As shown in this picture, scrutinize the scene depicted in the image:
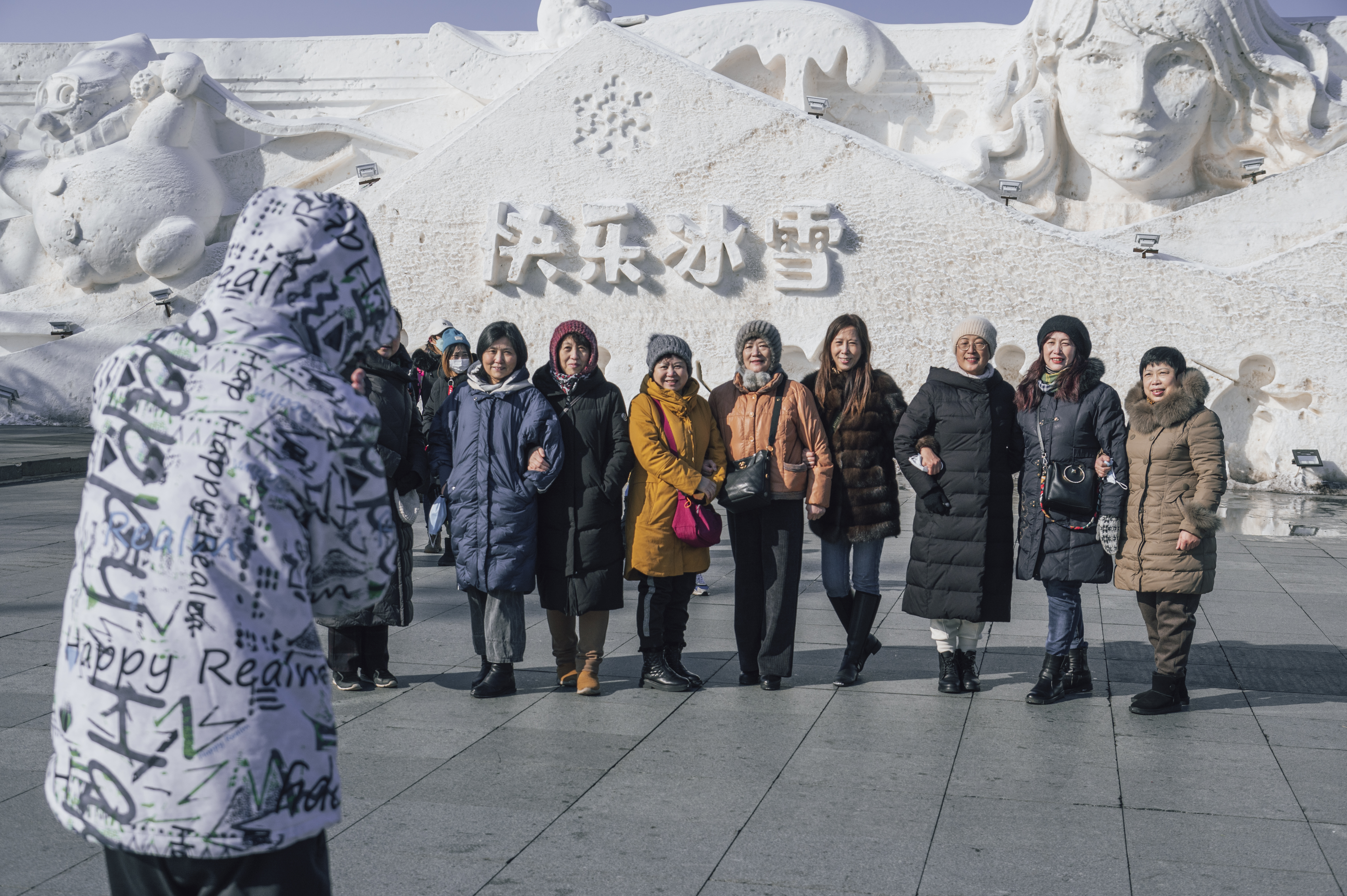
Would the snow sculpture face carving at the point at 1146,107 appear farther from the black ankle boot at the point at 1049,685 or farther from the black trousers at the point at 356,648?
the black trousers at the point at 356,648

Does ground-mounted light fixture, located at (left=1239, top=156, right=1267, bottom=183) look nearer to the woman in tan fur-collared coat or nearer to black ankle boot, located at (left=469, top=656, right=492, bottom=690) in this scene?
→ the woman in tan fur-collared coat

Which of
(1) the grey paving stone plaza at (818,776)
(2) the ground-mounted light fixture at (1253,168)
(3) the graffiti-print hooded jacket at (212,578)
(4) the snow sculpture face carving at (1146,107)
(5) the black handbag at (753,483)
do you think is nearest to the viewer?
(3) the graffiti-print hooded jacket at (212,578)

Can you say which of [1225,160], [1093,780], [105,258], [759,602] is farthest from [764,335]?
[105,258]

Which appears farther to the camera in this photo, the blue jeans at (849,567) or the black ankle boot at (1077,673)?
the blue jeans at (849,567)

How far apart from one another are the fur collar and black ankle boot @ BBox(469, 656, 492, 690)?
2.62 m

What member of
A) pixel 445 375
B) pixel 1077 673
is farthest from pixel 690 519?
pixel 445 375

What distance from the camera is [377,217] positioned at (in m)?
11.8

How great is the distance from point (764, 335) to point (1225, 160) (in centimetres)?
985

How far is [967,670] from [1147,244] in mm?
6800

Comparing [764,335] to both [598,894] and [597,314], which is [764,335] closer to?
[598,894]

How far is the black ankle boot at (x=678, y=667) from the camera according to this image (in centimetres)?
462

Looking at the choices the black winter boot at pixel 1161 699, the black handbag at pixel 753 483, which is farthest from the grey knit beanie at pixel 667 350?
the black winter boot at pixel 1161 699

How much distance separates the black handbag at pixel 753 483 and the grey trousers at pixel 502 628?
0.89 meters

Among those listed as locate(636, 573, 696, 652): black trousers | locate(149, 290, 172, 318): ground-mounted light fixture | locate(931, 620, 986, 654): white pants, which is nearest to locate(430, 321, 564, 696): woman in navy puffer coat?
locate(636, 573, 696, 652): black trousers
